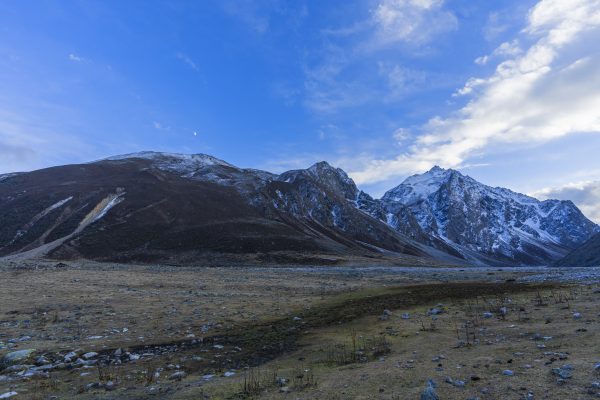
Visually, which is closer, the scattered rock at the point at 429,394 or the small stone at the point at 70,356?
the scattered rock at the point at 429,394

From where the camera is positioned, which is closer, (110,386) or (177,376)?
(110,386)

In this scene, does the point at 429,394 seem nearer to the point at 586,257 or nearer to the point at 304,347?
the point at 304,347

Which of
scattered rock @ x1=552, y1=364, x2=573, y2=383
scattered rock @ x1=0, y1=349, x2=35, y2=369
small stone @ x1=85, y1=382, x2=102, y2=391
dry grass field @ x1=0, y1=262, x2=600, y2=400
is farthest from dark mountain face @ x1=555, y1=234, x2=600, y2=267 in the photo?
scattered rock @ x1=0, y1=349, x2=35, y2=369

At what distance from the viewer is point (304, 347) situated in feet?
57.1

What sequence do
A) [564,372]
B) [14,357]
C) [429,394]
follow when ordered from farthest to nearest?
[14,357]
[564,372]
[429,394]

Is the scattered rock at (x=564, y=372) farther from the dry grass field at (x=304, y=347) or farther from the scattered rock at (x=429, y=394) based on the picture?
the scattered rock at (x=429, y=394)

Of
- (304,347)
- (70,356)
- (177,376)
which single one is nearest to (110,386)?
(177,376)

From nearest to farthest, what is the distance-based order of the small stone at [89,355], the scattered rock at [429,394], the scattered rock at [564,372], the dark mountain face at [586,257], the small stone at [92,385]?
the scattered rock at [429,394], the scattered rock at [564,372], the small stone at [92,385], the small stone at [89,355], the dark mountain face at [586,257]

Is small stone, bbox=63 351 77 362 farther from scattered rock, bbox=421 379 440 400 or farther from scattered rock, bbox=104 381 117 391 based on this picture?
scattered rock, bbox=421 379 440 400

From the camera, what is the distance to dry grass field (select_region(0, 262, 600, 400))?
36.4 ft

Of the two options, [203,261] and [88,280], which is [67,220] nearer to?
[203,261]

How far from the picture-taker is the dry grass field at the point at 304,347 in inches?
436

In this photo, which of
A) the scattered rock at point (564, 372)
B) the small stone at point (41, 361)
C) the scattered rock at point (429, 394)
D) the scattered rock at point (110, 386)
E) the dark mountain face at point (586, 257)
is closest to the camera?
the scattered rock at point (429, 394)

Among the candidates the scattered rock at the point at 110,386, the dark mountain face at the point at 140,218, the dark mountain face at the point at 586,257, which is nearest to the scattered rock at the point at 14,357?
the scattered rock at the point at 110,386
